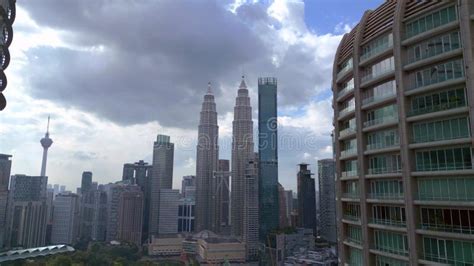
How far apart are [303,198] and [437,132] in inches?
5436

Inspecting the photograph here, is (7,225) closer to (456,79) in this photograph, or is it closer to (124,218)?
(124,218)

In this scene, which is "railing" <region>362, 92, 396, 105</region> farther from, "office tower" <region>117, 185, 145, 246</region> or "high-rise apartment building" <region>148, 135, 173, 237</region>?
"high-rise apartment building" <region>148, 135, 173, 237</region>

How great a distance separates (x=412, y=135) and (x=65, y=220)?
159479 millimetres

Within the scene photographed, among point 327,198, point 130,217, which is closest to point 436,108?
point 327,198

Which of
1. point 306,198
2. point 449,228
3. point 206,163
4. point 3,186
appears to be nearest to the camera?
point 449,228

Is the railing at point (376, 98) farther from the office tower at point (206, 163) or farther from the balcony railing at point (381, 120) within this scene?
the office tower at point (206, 163)

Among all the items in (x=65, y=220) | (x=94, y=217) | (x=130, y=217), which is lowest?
(x=65, y=220)

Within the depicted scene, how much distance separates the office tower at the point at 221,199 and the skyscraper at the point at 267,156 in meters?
26.1

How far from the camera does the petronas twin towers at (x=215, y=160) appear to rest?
176000mm

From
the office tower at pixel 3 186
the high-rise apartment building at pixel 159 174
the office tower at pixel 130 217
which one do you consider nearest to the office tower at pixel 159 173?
the high-rise apartment building at pixel 159 174

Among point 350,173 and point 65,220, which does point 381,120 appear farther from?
point 65,220

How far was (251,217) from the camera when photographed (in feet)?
517

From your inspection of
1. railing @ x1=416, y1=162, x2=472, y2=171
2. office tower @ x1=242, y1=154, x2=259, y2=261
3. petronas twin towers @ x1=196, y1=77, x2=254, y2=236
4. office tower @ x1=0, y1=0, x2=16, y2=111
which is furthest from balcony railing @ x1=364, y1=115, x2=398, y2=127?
petronas twin towers @ x1=196, y1=77, x2=254, y2=236

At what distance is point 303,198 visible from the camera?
156500 millimetres
